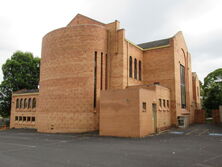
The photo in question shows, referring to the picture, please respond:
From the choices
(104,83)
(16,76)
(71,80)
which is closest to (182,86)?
(104,83)

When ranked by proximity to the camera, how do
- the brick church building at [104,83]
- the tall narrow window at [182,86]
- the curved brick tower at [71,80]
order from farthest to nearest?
1. the tall narrow window at [182,86]
2. the curved brick tower at [71,80]
3. the brick church building at [104,83]

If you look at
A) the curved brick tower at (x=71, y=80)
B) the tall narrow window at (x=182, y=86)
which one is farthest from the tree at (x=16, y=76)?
the tall narrow window at (x=182, y=86)

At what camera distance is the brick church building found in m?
19.4

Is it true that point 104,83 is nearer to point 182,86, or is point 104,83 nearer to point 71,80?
point 71,80

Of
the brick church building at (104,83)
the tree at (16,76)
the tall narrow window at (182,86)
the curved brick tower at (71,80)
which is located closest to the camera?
the brick church building at (104,83)

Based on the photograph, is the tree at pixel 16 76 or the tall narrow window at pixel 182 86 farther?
the tree at pixel 16 76

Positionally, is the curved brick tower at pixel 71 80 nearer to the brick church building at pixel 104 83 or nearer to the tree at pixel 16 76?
the brick church building at pixel 104 83

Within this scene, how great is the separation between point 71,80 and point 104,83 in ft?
13.9

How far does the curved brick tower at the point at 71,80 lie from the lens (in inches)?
882

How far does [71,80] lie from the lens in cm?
2319

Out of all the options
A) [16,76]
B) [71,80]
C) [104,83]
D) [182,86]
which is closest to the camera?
[71,80]

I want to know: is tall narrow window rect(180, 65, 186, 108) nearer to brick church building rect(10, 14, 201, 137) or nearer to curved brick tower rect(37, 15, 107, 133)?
brick church building rect(10, 14, 201, 137)

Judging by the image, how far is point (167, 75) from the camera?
87.8ft

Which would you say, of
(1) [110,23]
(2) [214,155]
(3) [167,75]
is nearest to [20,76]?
(1) [110,23]
